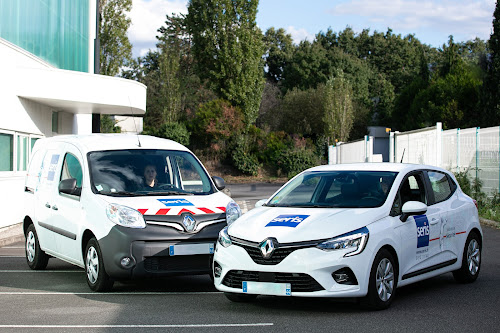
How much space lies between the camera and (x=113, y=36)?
57.7m

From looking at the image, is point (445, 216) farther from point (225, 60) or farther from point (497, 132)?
point (225, 60)

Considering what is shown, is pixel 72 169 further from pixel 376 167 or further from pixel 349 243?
pixel 349 243

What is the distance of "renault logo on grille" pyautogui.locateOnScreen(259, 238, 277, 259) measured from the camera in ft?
23.8

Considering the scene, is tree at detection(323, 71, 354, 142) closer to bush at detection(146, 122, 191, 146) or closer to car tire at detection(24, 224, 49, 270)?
bush at detection(146, 122, 191, 146)

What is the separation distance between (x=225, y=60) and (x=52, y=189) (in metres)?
43.8

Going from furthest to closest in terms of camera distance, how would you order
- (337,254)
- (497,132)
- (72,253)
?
(497,132) < (72,253) < (337,254)

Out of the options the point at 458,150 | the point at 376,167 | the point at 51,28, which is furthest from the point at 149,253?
the point at 51,28

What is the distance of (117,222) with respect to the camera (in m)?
8.62

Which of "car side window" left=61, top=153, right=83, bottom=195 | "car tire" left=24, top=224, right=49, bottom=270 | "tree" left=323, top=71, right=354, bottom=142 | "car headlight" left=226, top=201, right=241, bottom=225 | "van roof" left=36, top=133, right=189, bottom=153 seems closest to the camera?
"car headlight" left=226, top=201, right=241, bottom=225

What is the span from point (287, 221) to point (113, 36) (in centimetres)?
5244

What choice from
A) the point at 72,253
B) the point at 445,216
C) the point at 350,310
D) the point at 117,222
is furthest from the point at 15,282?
the point at 445,216

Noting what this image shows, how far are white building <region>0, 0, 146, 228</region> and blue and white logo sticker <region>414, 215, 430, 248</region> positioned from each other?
29.0 ft

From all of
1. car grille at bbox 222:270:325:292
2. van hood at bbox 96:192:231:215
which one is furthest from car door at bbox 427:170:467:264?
van hood at bbox 96:192:231:215

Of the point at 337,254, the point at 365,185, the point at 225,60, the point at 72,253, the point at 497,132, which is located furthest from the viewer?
the point at 225,60
